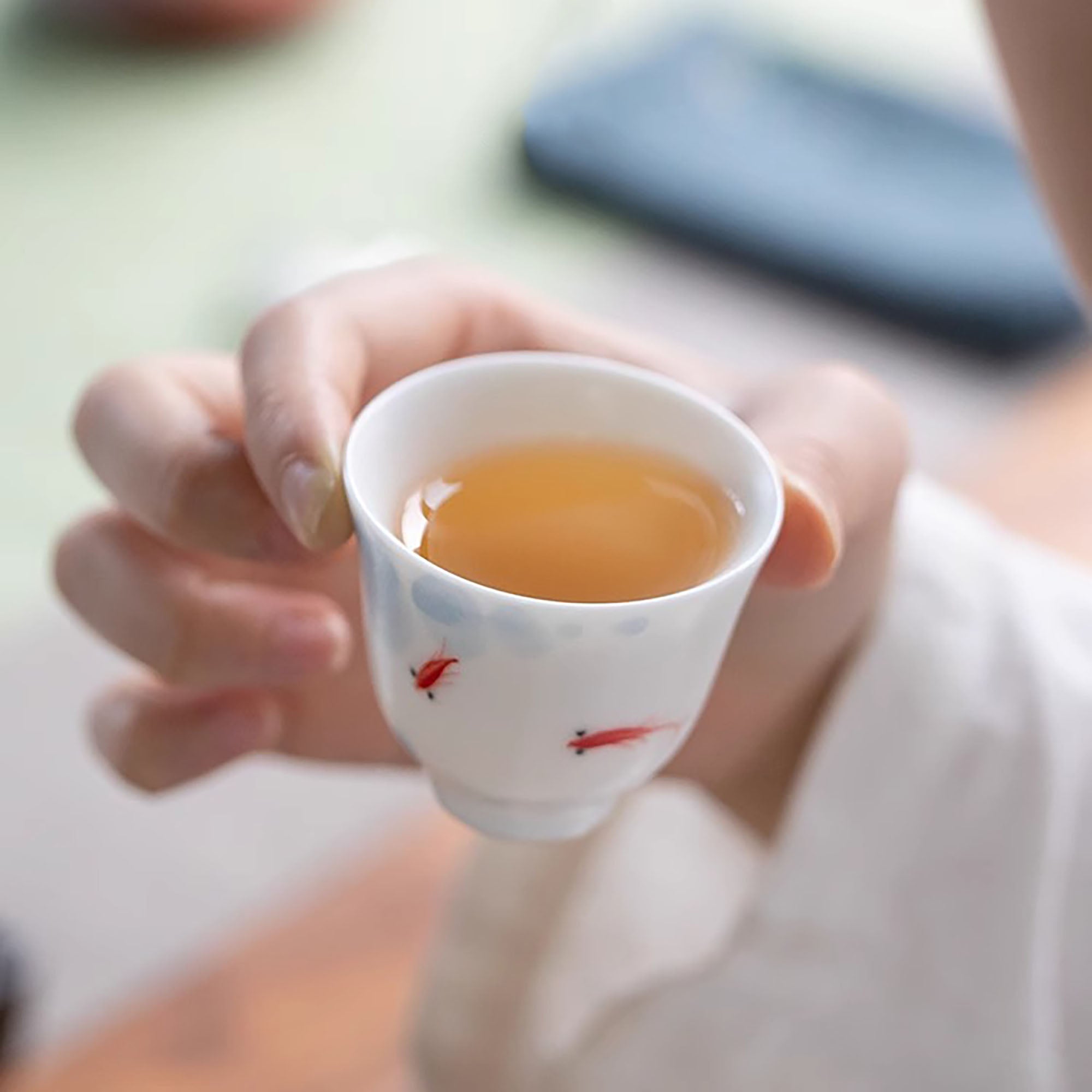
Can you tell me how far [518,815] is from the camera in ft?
1.72

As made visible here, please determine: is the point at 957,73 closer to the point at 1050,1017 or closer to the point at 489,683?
the point at 1050,1017

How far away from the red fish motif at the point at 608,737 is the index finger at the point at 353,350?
0.09 m

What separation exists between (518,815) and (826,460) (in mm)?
189

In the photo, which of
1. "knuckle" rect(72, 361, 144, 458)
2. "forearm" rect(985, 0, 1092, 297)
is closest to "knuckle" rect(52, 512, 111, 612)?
"knuckle" rect(72, 361, 144, 458)

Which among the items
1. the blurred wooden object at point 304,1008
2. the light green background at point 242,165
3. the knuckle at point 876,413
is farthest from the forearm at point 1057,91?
the light green background at point 242,165

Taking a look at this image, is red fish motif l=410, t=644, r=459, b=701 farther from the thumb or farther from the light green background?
the light green background

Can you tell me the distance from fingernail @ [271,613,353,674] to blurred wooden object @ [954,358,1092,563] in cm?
93

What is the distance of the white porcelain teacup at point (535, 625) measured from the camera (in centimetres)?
45

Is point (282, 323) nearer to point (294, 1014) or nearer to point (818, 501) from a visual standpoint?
point (818, 501)

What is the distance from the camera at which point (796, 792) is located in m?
0.75

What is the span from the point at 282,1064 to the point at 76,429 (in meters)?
0.49

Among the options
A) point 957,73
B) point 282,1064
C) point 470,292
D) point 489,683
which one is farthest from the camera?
point 957,73

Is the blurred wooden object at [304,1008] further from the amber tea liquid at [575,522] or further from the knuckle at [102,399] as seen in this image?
the amber tea liquid at [575,522]

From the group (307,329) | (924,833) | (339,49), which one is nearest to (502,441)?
(307,329)
